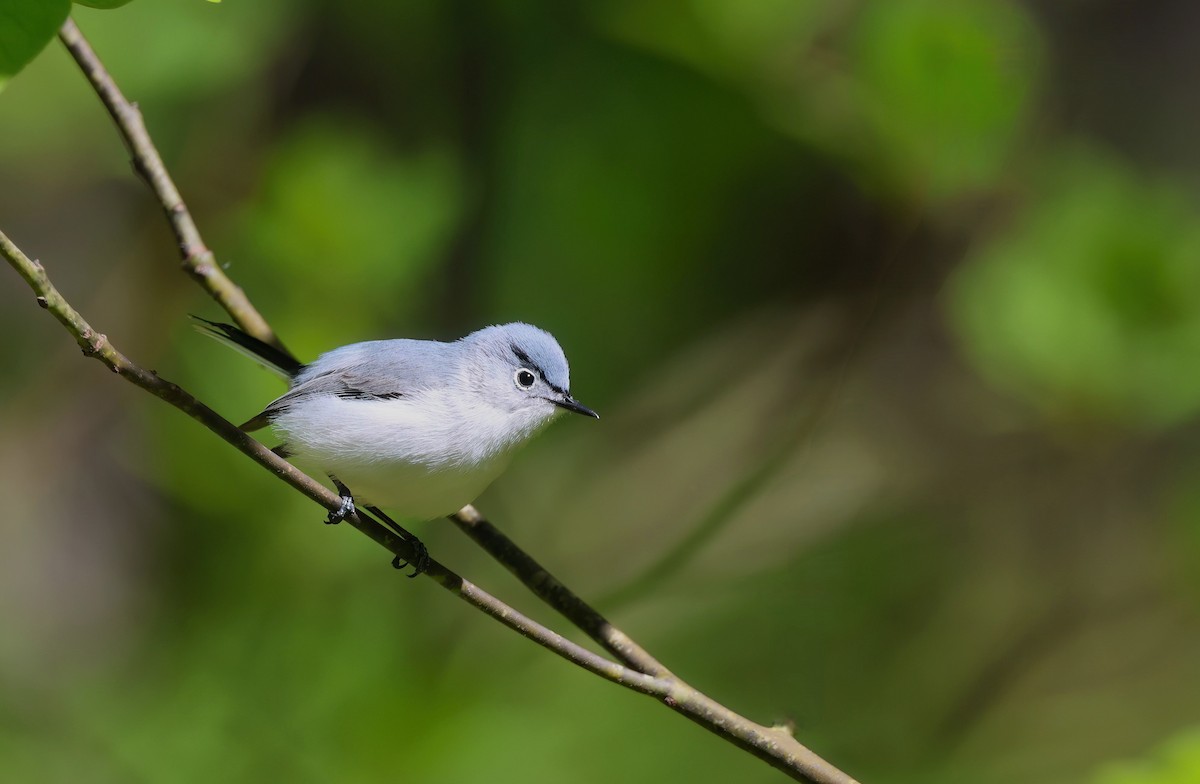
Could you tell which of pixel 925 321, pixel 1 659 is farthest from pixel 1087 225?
pixel 1 659

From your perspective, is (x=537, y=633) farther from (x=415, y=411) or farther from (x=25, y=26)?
(x=25, y=26)

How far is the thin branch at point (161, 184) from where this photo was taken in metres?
1.72

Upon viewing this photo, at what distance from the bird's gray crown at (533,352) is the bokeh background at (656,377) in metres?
0.42

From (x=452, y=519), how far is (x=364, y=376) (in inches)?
12.5

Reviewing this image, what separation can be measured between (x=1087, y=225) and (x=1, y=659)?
9.73 feet

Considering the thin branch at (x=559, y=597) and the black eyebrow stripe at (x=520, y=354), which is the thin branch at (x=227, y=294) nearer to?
the thin branch at (x=559, y=597)

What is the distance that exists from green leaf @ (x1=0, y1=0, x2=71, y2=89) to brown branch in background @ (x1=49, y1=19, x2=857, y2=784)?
0.31 metres

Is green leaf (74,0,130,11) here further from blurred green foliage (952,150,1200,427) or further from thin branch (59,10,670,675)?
blurred green foliage (952,150,1200,427)

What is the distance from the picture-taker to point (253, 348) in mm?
1934

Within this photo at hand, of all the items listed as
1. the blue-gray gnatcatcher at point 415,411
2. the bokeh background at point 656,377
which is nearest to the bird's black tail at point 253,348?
the blue-gray gnatcatcher at point 415,411

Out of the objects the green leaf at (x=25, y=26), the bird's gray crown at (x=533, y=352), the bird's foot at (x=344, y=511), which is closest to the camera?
the green leaf at (x=25, y=26)

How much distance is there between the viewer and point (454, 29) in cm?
303

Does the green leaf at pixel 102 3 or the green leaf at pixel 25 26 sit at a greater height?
the green leaf at pixel 102 3

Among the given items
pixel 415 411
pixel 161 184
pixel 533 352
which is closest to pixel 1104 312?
pixel 533 352
